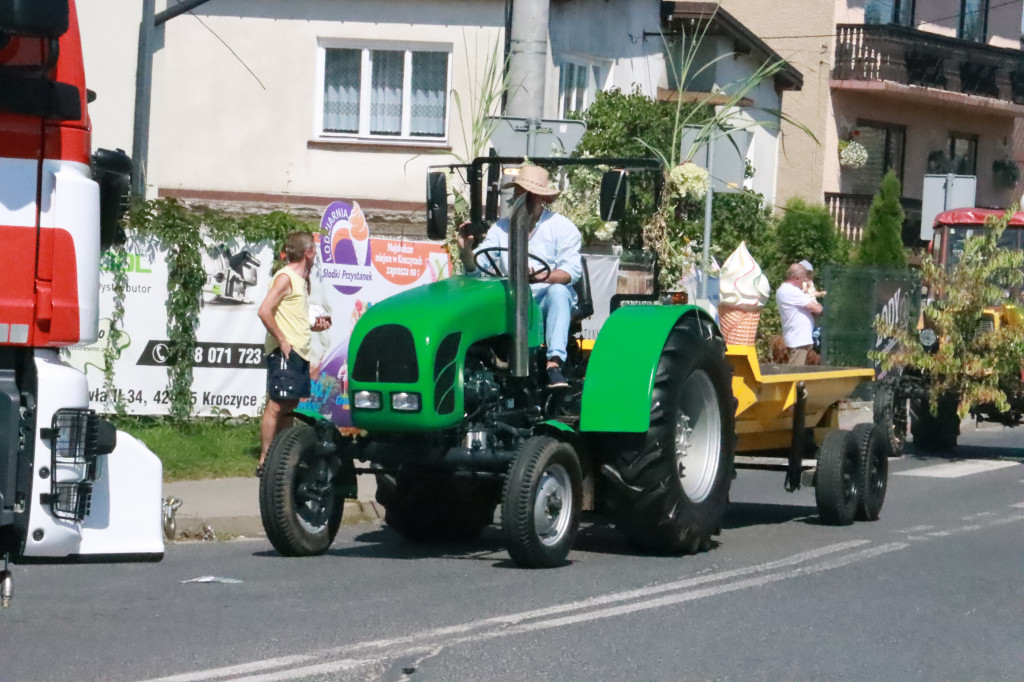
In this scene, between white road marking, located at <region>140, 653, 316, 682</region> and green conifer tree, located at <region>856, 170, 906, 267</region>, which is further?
green conifer tree, located at <region>856, 170, 906, 267</region>

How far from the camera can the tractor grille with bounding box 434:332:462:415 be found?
8.66m

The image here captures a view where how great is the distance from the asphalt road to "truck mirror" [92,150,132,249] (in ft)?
5.62

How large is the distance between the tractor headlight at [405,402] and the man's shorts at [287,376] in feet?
11.4

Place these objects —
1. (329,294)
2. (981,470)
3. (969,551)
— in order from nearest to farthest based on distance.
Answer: (969,551) → (329,294) → (981,470)

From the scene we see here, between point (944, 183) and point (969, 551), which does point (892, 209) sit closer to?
point (944, 183)

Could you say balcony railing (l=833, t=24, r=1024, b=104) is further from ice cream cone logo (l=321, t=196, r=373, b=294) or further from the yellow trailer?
the yellow trailer

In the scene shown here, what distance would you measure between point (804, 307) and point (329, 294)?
6.32m

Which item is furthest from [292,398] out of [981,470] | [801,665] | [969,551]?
[981,470]

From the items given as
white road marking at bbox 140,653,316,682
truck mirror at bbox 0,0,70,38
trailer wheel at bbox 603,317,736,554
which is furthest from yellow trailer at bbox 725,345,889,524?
truck mirror at bbox 0,0,70,38

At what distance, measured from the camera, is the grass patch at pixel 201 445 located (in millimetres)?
12797

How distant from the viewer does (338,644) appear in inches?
267

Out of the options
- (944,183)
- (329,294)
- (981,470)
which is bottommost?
(981,470)

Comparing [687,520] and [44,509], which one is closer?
[44,509]

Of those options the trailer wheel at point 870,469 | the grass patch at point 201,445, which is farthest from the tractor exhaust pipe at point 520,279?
the grass patch at point 201,445
